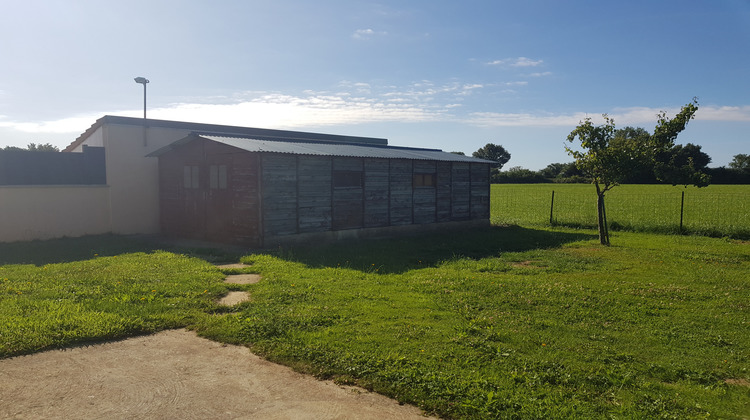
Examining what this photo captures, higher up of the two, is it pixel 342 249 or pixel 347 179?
pixel 347 179

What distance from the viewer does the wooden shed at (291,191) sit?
607 inches

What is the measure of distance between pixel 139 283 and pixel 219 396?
566 centimetres

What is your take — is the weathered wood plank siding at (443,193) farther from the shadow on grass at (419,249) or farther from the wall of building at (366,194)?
the shadow on grass at (419,249)

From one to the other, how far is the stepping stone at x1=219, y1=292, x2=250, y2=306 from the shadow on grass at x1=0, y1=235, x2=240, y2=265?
13.7ft

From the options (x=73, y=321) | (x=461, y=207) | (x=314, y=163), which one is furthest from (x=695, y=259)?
(x=73, y=321)

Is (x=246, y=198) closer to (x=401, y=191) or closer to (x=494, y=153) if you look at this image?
(x=401, y=191)

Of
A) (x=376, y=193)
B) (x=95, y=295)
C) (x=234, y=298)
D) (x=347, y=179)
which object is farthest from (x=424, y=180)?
(x=95, y=295)

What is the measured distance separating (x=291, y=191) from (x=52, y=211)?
9.03m

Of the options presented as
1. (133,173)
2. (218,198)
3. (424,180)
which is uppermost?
(133,173)

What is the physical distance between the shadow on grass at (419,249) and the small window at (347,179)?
7.00 feet

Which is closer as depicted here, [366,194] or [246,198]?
[246,198]

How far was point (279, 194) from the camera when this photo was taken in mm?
15492

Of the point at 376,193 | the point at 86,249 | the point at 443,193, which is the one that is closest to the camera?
the point at 86,249

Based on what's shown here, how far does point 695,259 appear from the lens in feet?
44.1
